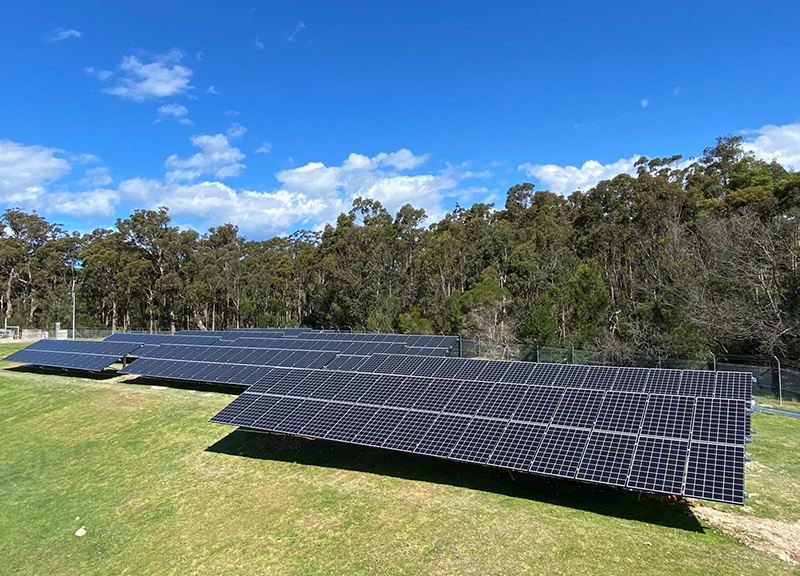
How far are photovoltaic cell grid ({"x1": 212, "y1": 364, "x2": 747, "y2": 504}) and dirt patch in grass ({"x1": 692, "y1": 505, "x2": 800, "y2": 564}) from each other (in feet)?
3.30

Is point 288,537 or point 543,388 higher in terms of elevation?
point 543,388

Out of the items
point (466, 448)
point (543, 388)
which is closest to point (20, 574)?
point (466, 448)

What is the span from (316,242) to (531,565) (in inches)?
2981

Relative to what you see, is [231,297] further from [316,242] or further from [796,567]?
[796,567]

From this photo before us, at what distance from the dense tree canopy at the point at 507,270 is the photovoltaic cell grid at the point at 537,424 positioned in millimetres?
16562

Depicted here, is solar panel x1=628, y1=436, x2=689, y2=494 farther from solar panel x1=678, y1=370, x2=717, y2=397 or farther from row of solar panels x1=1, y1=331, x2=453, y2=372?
row of solar panels x1=1, y1=331, x2=453, y2=372

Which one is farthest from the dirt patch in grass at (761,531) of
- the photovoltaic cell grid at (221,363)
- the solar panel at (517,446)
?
the photovoltaic cell grid at (221,363)

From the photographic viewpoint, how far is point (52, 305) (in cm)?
6406

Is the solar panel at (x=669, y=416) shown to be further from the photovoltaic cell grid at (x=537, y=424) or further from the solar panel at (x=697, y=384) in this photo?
the solar panel at (x=697, y=384)

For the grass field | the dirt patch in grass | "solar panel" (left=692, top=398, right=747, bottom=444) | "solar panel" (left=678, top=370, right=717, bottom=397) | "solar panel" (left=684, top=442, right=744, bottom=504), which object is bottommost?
the dirt patch in grass

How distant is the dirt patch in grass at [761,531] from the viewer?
6.87 m

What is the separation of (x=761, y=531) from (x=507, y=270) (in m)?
37.9

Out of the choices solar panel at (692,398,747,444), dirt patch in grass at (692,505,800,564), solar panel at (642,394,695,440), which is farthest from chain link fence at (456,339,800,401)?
dirt patch in grass at (692,505,800,564)

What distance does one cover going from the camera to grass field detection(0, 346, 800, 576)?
6.90 m
